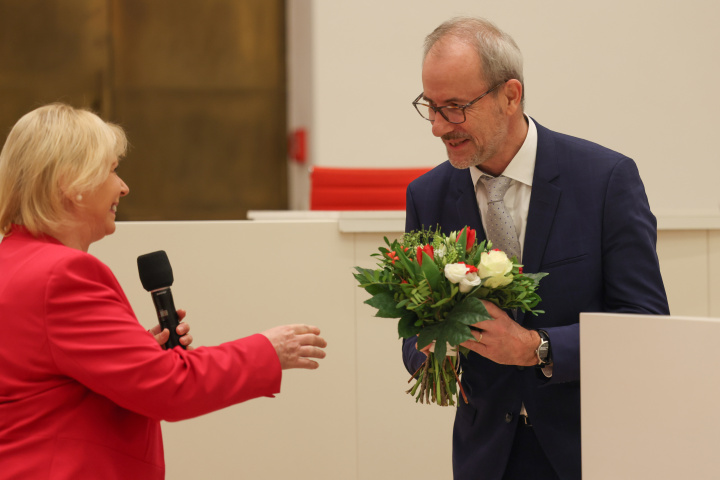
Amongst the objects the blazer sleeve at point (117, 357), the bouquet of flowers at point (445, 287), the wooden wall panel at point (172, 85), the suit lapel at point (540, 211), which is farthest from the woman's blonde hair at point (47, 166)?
the wooden wall panel at point (172, 85)

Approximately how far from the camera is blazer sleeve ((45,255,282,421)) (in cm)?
148

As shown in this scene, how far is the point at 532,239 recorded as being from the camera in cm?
183

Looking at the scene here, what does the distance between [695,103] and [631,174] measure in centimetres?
492

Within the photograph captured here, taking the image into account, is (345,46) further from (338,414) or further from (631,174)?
(631,174)

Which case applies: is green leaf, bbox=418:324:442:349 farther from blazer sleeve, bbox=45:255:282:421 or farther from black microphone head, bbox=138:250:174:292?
black microphone head, bbox=138:250:174:292

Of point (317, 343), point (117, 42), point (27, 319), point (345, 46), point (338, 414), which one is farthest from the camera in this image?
point (117, 42)

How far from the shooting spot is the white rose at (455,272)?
156 centimetres

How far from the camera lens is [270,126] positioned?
7176 mm

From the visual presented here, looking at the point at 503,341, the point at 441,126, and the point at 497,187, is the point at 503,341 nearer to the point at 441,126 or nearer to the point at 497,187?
the point at 497,187

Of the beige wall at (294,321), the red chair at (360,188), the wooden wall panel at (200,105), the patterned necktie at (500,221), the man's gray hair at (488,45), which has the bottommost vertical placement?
the beige wall at (294,321)

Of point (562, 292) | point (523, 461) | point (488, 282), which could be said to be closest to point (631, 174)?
point (562, 292)

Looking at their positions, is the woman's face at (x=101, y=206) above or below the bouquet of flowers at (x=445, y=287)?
above

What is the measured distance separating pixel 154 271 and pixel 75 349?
0.36m

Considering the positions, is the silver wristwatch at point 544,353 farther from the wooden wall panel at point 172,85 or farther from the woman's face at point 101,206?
the wooden wall panel at point 172,85
